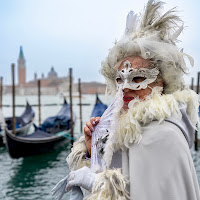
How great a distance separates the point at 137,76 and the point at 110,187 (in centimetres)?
41

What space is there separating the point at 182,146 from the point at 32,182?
6.25m

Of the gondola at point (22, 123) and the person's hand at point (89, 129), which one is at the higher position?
the person's hand at point (89, 129)

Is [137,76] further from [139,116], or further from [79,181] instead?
[79,181]

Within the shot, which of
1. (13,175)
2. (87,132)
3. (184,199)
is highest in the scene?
(87,132)

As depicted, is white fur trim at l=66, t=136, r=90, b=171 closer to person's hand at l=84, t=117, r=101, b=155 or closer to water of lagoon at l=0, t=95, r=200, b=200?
person's hand at l=84, t=117, r=101, b=155

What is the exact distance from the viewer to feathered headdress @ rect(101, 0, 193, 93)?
1119 millimetres

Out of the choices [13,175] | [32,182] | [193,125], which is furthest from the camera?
[13,175]

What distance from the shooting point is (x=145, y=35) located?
45.6 inches

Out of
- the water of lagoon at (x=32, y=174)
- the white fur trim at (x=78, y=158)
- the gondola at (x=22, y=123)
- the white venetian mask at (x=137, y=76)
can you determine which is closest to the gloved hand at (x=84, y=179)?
the white fur trim at (x=78, y=158)

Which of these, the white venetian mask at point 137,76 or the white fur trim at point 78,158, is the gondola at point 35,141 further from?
the white venetian mask at point 137,76

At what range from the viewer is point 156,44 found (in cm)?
112

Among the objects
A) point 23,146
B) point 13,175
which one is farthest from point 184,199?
point 23,146

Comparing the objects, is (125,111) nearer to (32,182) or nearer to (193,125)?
(193,125)

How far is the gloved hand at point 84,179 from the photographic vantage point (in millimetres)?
1012
